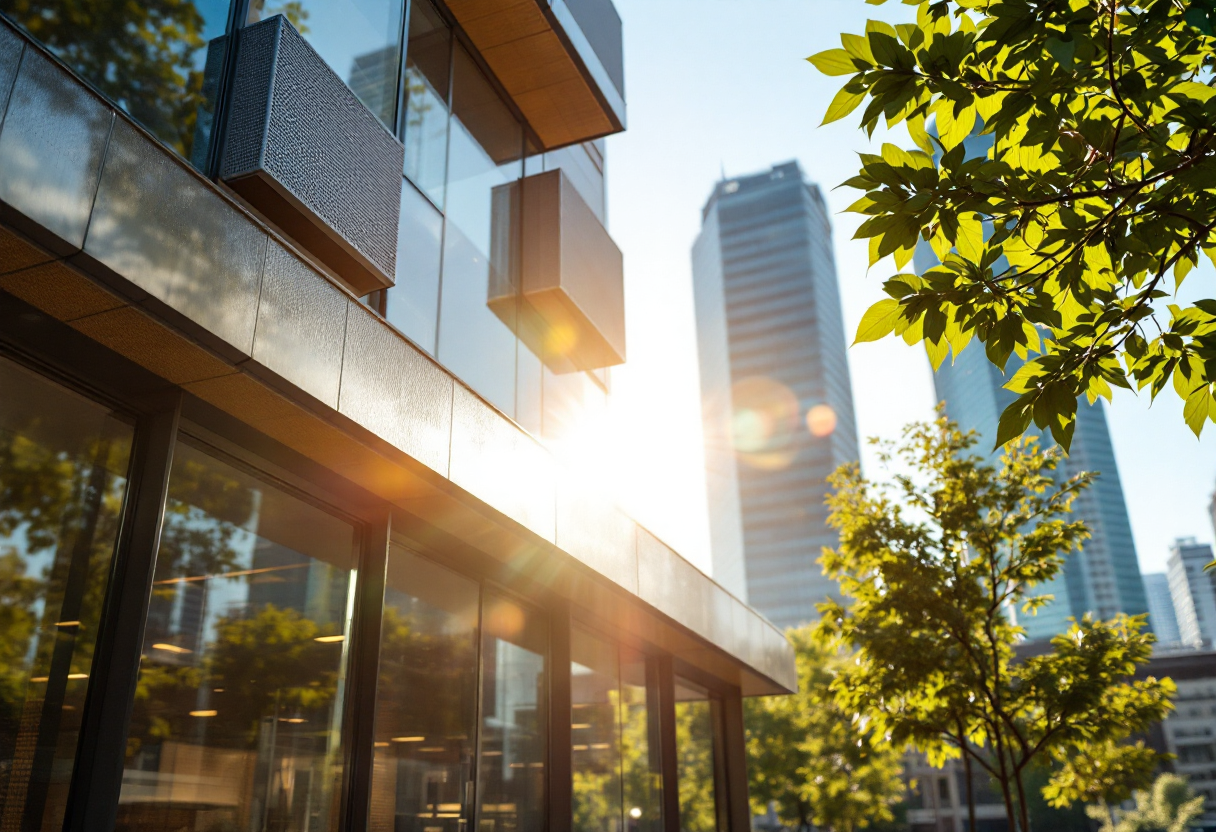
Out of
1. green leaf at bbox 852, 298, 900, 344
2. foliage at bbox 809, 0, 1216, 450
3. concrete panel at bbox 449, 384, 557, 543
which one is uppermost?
concrete panel at bbox 449, 384, 557, 543

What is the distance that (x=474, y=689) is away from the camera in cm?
974

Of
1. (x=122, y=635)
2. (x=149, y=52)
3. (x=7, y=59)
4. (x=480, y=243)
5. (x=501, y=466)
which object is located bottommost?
(x=122, y=635)

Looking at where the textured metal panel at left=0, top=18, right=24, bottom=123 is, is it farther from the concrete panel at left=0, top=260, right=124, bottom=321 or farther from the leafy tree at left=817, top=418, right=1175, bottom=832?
the leafy tree at left=817, top=418, right=1175, bottom=832

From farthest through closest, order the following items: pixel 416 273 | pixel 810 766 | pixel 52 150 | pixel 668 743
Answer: pixel 810 766
pixel 668 743
pixel 416 273
pixel 52 150

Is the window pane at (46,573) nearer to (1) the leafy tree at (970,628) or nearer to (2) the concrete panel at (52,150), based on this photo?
(2) the concrete panel at (52,150)

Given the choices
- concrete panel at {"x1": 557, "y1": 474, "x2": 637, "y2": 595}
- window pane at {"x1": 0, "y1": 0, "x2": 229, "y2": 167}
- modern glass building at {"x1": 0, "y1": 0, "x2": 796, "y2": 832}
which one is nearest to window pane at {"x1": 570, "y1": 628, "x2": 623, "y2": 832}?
modern glass building at {"x1": 0, "y1": 0, "x2": 796, "y2": 832}

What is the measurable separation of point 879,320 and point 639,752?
11763mm

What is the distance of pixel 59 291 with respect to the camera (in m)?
5.02

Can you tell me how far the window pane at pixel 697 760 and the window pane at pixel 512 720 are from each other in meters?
6.98

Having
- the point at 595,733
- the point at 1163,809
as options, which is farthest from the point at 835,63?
the point at 1163,809

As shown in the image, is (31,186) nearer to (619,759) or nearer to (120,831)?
(120,831)

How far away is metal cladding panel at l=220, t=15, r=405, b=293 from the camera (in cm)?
707

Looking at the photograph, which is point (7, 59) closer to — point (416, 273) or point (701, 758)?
point (416, 273)

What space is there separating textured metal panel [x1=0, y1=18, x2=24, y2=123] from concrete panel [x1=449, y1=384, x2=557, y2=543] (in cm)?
418
